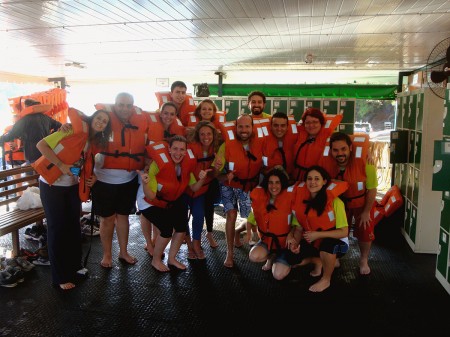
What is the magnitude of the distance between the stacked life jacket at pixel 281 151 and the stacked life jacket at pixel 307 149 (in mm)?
62

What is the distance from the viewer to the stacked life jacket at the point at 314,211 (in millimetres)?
3066

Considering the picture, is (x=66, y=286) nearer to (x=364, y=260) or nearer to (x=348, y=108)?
(x=364, y=260)

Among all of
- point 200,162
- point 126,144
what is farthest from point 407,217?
point 126,144

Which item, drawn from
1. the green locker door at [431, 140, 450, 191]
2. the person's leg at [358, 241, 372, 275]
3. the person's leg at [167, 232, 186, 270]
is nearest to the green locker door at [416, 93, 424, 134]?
the green locker door at [431, 140, 450, 191]

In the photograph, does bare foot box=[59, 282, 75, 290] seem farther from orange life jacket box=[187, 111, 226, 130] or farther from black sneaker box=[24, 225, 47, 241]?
orange life jacket box=[187, 111, 226, 130]

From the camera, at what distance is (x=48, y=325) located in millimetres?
2646

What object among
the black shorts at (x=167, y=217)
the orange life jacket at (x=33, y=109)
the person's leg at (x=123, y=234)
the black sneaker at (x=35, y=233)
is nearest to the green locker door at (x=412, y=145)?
the black shorts at (x=167, y=217)

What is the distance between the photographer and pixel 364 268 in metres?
3.56

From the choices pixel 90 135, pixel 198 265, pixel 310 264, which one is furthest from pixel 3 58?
pixel 310 264

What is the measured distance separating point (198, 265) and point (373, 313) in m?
1.67

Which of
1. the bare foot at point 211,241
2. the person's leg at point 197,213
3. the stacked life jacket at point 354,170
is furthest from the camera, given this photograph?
the bare foot at point 211,241

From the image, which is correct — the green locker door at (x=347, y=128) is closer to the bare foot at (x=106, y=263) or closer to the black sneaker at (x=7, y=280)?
the bare foot at (x=106, y=263)

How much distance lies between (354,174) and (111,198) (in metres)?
2.21

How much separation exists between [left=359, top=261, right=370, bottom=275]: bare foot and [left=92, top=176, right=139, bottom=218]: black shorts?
2308mm
